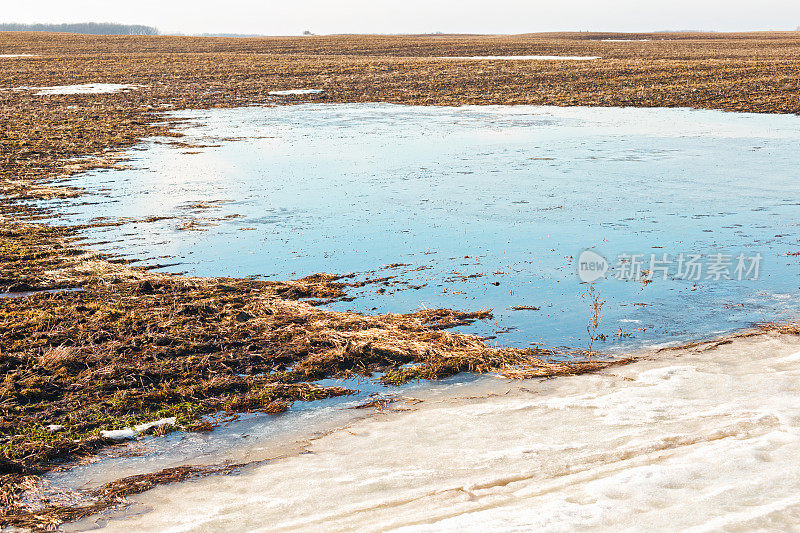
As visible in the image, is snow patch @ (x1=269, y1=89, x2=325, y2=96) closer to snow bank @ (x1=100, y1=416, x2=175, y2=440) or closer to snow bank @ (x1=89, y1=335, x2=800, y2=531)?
snow bank @ (x1=89, y1=335, x2=800, y2=531)

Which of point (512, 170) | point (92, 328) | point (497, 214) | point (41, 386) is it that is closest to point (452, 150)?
point (512, 170)

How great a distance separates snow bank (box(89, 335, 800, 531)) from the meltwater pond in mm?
1122

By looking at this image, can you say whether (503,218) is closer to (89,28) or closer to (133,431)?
(133,431)

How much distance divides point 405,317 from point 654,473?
325 centimetres

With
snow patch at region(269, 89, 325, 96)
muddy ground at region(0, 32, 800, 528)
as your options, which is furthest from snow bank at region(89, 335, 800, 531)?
snow patch at region(269, 89, 325, 96)

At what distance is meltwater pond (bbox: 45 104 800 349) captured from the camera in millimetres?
7727

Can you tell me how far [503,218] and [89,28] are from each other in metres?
185

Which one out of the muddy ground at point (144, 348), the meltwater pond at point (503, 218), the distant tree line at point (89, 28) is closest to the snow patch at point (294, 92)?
the meltwater pond at point (503, 218)

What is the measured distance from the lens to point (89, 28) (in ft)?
569

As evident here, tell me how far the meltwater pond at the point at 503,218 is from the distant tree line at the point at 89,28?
174227 mm

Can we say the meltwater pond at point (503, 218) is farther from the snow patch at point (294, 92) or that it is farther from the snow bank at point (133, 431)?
the snow patch at point (294, 92)

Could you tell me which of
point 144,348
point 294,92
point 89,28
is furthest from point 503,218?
point 89,28

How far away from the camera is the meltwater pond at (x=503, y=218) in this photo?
304 inches

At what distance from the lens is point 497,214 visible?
11.1 m
